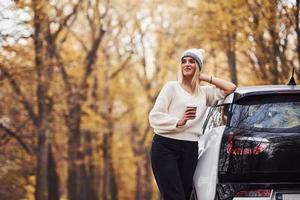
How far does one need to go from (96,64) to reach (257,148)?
22.2 m

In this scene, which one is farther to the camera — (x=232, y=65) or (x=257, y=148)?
(x=232, y=65)

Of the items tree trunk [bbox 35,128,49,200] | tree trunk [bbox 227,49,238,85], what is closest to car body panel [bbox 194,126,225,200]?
tree trunk [bbox 35,128,49,200]

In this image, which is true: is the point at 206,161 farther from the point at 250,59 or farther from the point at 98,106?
the point at 98,106

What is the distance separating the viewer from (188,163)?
20.9 feet

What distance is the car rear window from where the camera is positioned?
18.8ft

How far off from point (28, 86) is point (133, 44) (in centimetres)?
1143

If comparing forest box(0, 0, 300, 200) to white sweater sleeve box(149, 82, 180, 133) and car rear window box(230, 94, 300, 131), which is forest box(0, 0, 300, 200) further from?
car rear window box(230, 94, 300, 131)

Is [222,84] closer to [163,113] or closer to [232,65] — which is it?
[163,113]

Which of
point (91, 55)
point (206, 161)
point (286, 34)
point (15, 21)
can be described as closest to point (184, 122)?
point (206, 161)

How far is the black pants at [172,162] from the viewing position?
6.25 meters

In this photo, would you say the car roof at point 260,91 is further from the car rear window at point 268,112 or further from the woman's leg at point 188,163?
the woman's leg at point 188,163

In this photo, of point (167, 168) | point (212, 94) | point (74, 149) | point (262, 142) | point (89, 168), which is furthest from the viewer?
point (89, 168)

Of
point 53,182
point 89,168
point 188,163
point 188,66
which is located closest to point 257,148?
point 188,163

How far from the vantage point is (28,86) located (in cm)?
1930
